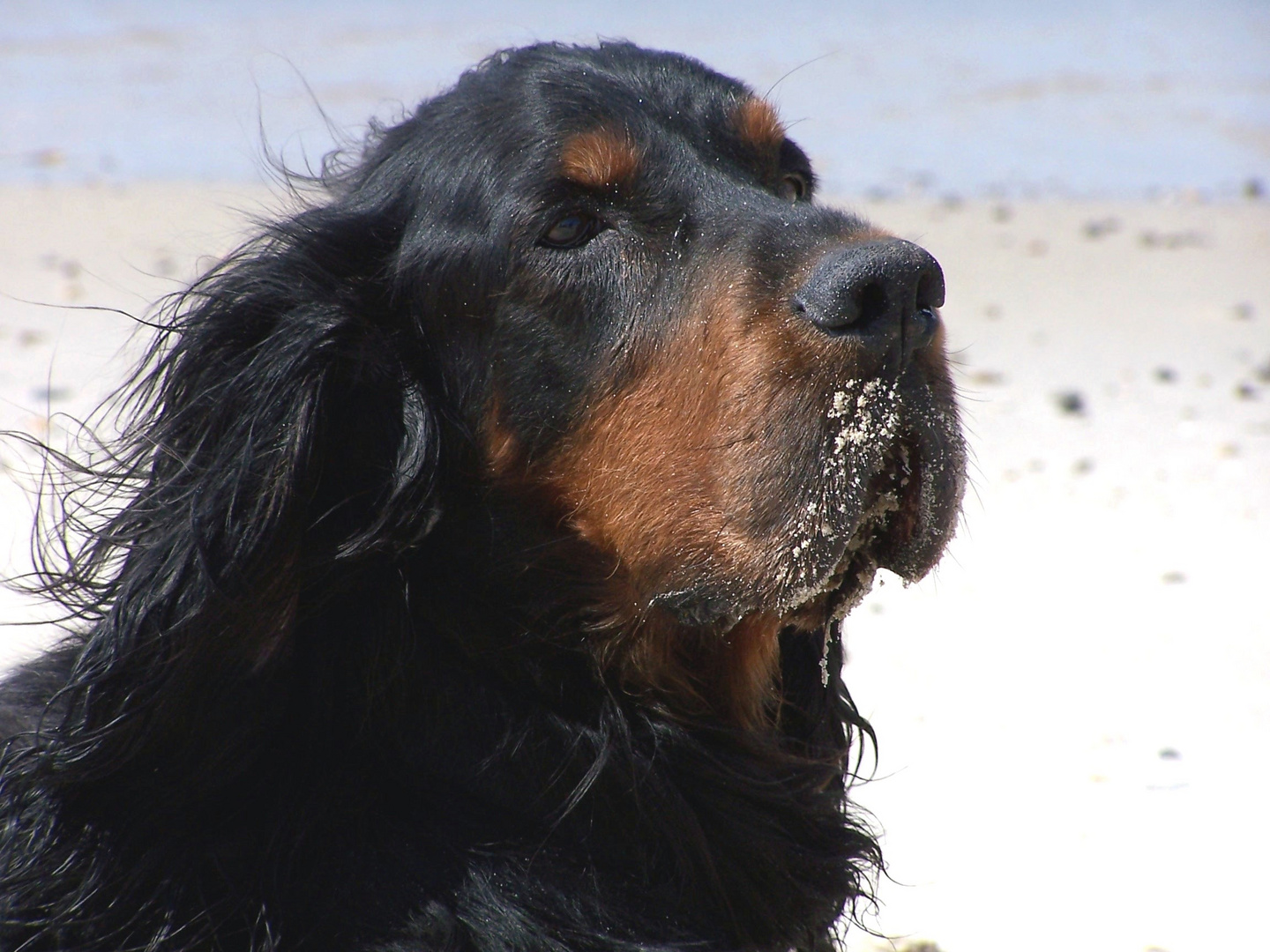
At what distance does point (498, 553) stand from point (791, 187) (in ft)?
3.21

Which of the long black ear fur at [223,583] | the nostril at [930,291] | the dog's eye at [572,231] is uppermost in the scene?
the dog's eye at [572,231]

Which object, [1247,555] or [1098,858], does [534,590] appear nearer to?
[1098,858]

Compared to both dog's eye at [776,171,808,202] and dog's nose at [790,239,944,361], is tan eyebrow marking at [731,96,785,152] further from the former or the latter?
dog's nose at [790,239,944,361]

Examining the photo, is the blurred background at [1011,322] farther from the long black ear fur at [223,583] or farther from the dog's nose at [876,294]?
the dog's nose at [876,294]

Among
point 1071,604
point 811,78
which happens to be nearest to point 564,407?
point 1071,604

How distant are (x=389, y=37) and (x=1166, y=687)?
15269 mm

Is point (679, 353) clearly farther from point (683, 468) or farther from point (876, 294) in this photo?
point (876, 294)

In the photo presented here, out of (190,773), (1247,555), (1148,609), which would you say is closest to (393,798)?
(190,773)

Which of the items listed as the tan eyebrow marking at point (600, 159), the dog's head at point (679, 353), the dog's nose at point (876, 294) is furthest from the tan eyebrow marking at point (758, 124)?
the dog's nose at point (876, 294)

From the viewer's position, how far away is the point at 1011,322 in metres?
8.30

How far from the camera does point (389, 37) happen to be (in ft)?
57.9

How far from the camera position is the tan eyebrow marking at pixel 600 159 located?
252 cm

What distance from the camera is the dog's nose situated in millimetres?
2217

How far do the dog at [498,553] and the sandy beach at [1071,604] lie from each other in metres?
0.49
